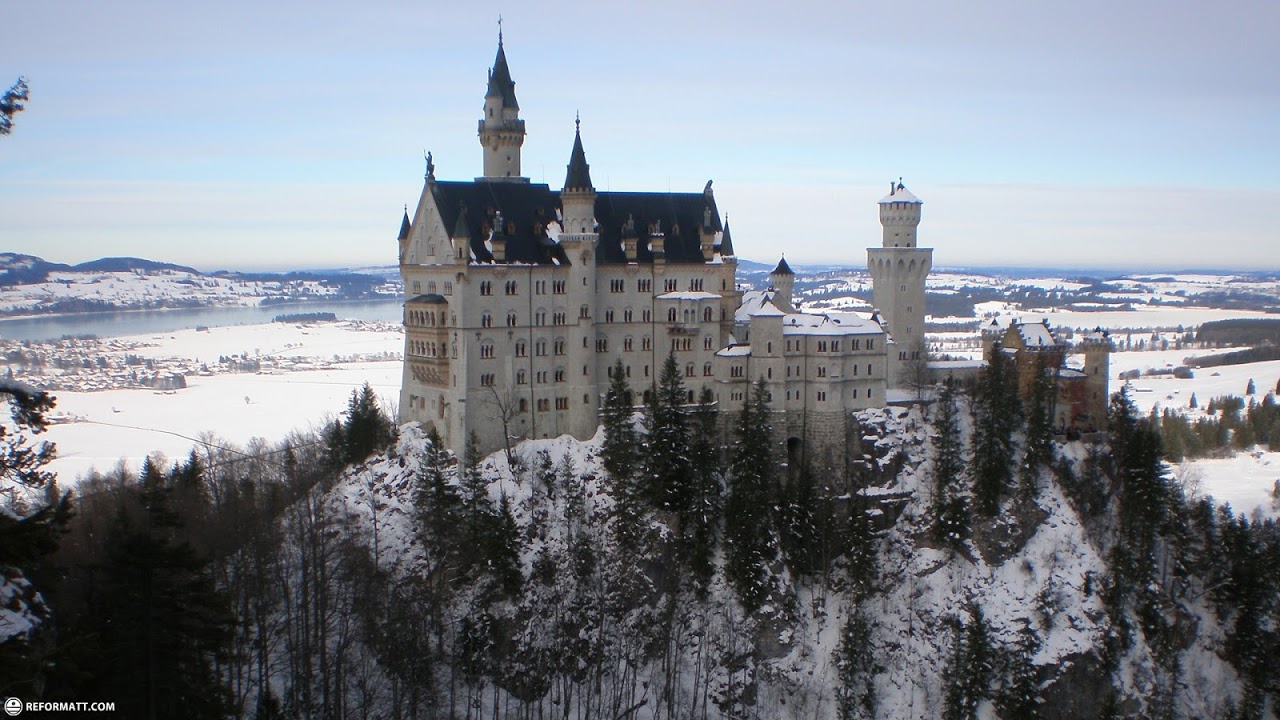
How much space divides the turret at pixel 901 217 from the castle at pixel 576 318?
7.02 meters

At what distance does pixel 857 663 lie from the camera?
65000mm

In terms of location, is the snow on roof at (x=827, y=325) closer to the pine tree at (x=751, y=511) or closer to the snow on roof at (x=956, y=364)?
the pine tree at (x=751, y=511)

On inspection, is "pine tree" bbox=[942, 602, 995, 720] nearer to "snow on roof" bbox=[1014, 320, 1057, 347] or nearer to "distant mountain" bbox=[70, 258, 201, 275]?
"snow on roof" bbox=[1014, 320, 1057, 347]

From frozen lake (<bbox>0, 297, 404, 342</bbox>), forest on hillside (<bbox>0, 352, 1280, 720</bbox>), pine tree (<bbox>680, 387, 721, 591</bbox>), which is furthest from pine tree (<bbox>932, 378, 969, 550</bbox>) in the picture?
frozen lake (<bbox>0, 297, 404, 342</bbox>)

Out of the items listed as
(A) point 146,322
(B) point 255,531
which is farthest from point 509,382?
(A) point 146,322

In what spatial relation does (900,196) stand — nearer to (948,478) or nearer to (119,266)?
(948,478)

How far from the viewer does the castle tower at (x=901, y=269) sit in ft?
272

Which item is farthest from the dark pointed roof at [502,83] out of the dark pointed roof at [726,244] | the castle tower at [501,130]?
the dark pointed roof at [726,244]

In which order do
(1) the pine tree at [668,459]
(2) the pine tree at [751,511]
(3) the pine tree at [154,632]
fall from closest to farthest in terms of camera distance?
(3) the pine tree at [154,632]
(2) the pine tree at [751,511]
(1) the pine tree at [668,459]

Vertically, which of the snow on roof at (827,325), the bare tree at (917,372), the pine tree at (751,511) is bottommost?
the pine tree at (751,511)

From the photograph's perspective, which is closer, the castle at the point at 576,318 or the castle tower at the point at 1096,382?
the castle at the point at 576,318

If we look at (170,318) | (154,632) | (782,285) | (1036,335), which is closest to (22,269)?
(154,632)

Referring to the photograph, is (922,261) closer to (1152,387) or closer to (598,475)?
(598,475)

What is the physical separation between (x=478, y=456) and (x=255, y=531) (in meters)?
15.2
